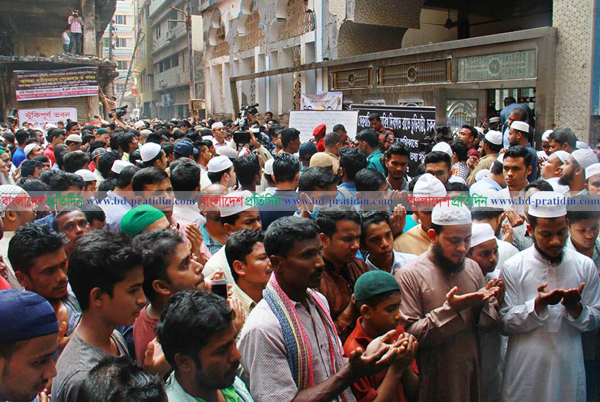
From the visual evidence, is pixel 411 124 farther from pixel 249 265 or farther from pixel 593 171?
pixel 249 265

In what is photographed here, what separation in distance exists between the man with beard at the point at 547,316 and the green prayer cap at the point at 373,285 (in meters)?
0.89

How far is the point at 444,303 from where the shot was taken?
9.44ft

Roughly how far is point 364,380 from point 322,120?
23.7 ft

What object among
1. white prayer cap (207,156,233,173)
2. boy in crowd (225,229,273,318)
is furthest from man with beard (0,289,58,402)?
white prayer cap (207,156,233,173)

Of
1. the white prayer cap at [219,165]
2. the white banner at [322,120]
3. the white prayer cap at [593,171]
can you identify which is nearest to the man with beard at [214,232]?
the white prayer cap at [219,165]

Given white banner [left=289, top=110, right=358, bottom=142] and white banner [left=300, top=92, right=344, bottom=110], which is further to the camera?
white banner [left=300, top=92, right=344, bottom=110]

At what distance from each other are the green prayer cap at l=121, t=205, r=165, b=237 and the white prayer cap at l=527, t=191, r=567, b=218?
219 cm

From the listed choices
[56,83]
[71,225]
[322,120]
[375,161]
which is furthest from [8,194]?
[56,83]

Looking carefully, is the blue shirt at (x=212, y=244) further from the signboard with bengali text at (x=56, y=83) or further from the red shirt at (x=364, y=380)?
the signboard with bengali text at (x=56, y=83)

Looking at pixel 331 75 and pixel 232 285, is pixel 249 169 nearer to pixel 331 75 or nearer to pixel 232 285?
pixel 232 285

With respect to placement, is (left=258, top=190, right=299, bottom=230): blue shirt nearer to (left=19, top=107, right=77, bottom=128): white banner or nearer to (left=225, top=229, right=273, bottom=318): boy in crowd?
(left=225, top=229, right=273, bottom=318): boy in crowd

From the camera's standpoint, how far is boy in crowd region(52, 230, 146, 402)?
7.29 ft

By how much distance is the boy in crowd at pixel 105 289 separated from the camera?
2223 millimetres

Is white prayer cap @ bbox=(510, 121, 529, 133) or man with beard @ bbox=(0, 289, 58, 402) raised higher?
white prayer cap @ bbox=(510, 121, 529, 133)
